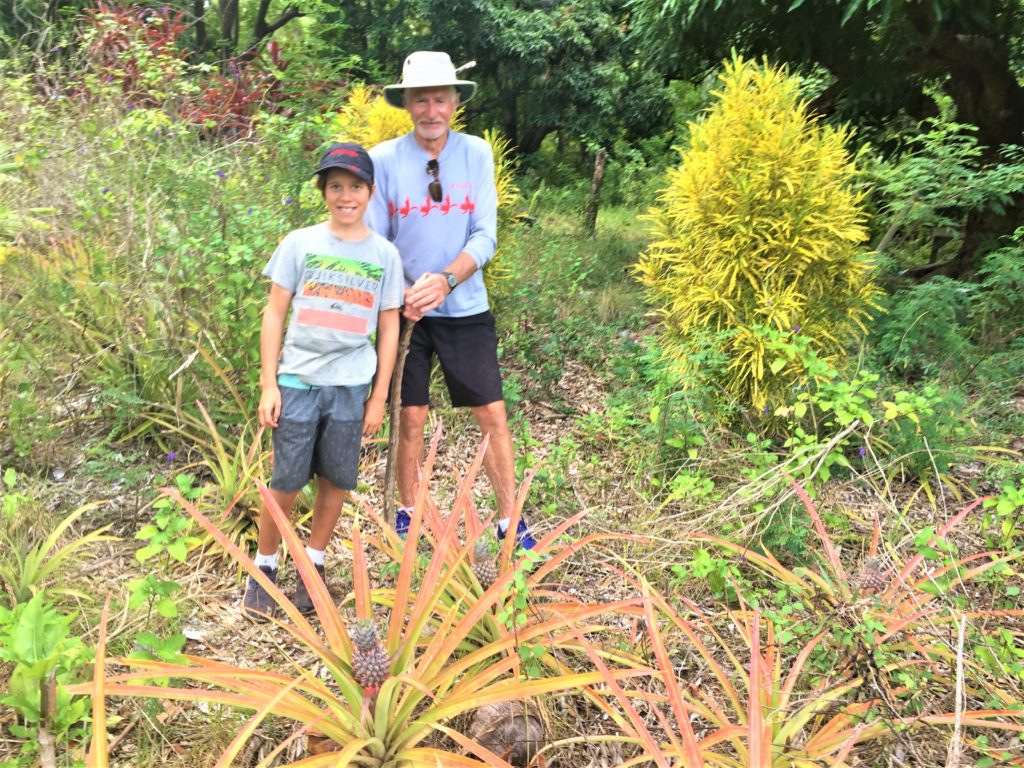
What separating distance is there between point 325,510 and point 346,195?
1.17 meters

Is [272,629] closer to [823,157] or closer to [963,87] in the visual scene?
[823,157]

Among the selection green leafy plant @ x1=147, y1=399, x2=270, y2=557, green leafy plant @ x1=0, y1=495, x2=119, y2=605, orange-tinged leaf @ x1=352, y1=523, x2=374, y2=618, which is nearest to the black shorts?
green leafy plant @ x1=147, y1=399, x2=270, y2=557

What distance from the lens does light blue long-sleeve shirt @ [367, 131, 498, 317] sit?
2.59 m

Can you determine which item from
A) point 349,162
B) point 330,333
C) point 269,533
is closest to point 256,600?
point 269,533

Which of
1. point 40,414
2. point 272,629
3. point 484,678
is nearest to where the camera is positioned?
point 484,678

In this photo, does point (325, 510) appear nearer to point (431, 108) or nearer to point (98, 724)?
point (98, 724)

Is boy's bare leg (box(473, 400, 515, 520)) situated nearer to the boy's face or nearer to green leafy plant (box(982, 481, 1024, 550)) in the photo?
the boy's face

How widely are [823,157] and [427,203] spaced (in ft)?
8.20

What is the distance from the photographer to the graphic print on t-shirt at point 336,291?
7.46ft

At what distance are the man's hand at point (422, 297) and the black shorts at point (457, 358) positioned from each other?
1.14ft

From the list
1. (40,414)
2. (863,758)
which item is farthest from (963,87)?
(40,414)

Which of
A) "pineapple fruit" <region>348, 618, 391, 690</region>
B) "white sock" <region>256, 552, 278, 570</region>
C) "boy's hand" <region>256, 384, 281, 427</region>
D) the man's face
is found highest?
the man's face

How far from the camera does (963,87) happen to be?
6301mm

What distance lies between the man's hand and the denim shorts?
318 millimetres
